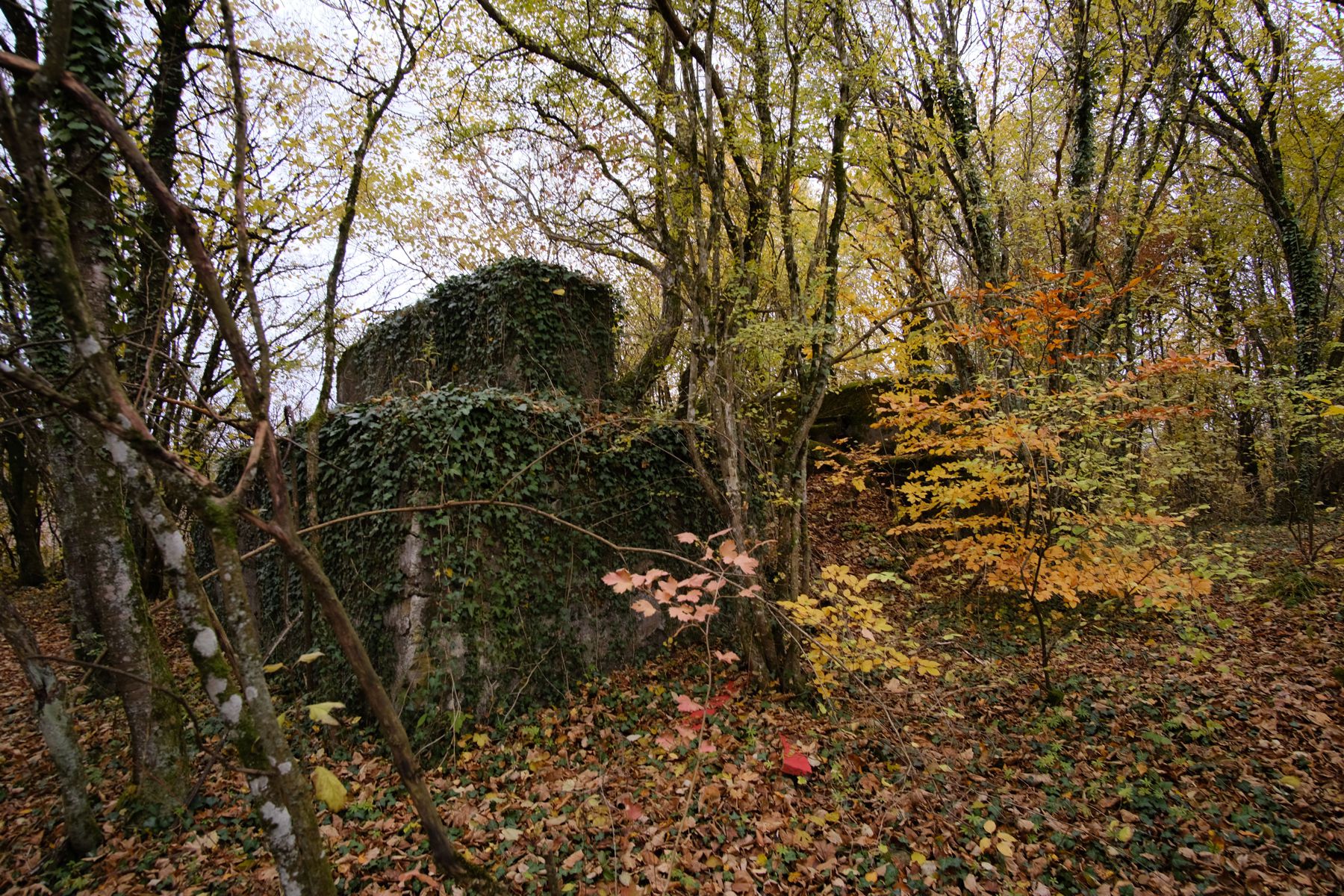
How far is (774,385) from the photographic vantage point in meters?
6.80

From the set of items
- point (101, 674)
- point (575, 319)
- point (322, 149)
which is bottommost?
point (101, 674)

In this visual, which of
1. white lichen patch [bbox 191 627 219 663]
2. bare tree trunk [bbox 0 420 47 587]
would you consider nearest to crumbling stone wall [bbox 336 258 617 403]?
white lichen patch [bbox 191 627 219 663]

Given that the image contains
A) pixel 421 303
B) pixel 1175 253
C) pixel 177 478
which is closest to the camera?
pixel 177 478

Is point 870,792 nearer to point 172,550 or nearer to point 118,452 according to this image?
point 172,550

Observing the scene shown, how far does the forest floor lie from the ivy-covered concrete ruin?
641mm

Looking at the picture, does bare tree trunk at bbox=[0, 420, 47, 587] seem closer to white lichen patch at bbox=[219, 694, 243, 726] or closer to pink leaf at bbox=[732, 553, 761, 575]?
white lichen patch at bbox=[219, 694, 243, 726]

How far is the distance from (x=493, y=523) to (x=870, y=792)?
165 inches

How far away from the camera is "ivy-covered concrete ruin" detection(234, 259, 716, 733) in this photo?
5.53 meters

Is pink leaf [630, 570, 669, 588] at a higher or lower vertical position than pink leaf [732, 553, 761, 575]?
lower

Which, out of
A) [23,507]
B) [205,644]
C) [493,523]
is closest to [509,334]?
[493,523]

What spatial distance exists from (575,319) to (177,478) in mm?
6894

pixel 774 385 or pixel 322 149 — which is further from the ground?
pixel 322 149

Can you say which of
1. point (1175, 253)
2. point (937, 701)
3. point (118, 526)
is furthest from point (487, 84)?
point (1175, 253)

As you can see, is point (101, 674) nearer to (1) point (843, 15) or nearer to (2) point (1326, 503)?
(1) point (843, 15)
